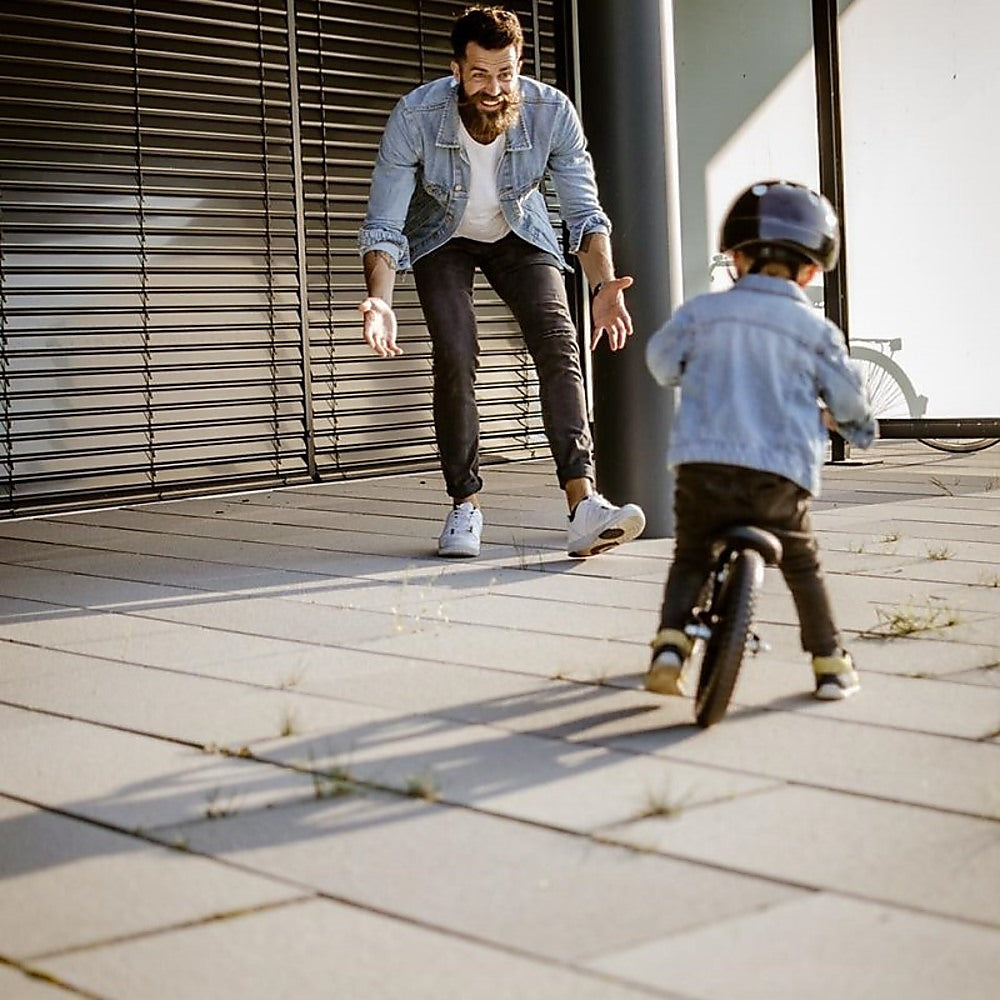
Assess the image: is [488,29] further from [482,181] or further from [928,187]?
[928,187]

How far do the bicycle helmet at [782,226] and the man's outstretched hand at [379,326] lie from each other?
1658mm

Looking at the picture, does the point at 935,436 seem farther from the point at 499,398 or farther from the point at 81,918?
the point at 81,918

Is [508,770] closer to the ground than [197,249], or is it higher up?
closer to the ground

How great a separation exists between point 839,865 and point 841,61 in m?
6.79

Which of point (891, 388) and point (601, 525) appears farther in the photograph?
point (891, 388)

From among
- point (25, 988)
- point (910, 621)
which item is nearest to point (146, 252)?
point (910, 621)

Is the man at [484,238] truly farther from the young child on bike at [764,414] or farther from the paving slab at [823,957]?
the paving slab at [823,957]

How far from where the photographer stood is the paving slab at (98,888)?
239cm

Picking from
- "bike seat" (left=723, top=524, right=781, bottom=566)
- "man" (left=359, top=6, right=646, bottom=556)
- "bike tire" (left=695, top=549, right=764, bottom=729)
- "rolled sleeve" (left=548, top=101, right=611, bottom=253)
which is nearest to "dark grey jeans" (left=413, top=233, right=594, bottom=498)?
"man" (left=359, top=6, right=646, bottom=556)

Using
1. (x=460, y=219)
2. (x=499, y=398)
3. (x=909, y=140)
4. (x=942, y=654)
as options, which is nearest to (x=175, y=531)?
(x=460, y=219)

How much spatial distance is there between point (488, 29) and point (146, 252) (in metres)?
3.29

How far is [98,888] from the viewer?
256 centimetres

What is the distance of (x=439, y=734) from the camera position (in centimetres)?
338

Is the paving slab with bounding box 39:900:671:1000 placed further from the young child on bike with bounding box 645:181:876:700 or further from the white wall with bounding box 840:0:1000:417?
the white wall with bounding box 840:0:1000:417
